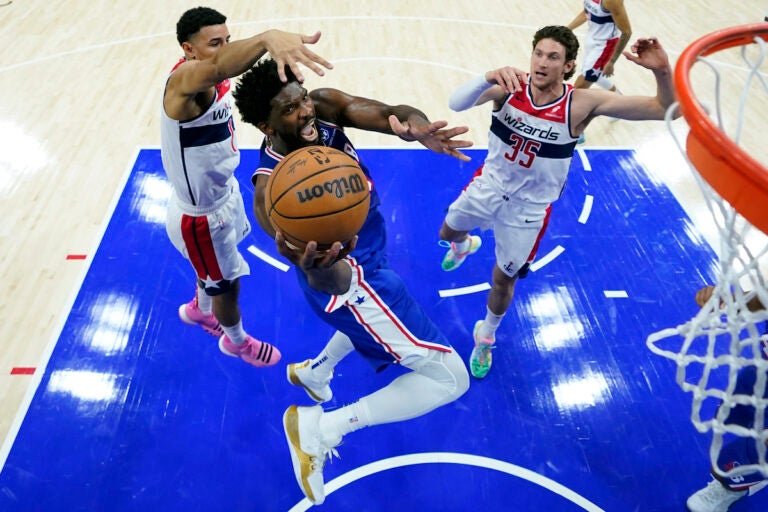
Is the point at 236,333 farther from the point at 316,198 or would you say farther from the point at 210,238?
the point at 316,198

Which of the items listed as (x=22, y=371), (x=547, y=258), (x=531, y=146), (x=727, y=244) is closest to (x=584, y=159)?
(x=547, y=258)

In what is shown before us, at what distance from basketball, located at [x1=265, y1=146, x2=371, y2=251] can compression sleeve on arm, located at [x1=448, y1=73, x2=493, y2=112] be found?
1.20 metres

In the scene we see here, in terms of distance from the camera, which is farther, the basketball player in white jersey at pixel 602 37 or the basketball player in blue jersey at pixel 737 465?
the basketball player in white jersey at pixel 602 37

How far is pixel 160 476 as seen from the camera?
10.3 feet

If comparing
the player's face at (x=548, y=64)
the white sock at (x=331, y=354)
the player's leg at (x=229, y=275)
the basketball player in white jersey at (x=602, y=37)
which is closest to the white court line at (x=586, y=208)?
the basketball player in white jersey at (x=602, y=37)

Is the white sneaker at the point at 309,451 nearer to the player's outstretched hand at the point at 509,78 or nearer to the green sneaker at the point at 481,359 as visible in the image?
the green sneaker at the point at 481,359

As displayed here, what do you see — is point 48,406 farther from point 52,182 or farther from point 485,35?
point 485,35

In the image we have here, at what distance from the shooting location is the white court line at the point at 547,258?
14.7 ft

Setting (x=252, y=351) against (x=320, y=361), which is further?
(x=252, y=351)

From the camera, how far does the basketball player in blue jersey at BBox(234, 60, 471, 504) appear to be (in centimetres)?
262

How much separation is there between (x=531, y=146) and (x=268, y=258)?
2328mm

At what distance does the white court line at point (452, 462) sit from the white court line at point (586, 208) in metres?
2.51

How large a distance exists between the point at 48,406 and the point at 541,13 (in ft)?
29.3

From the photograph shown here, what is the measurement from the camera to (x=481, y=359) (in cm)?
371
